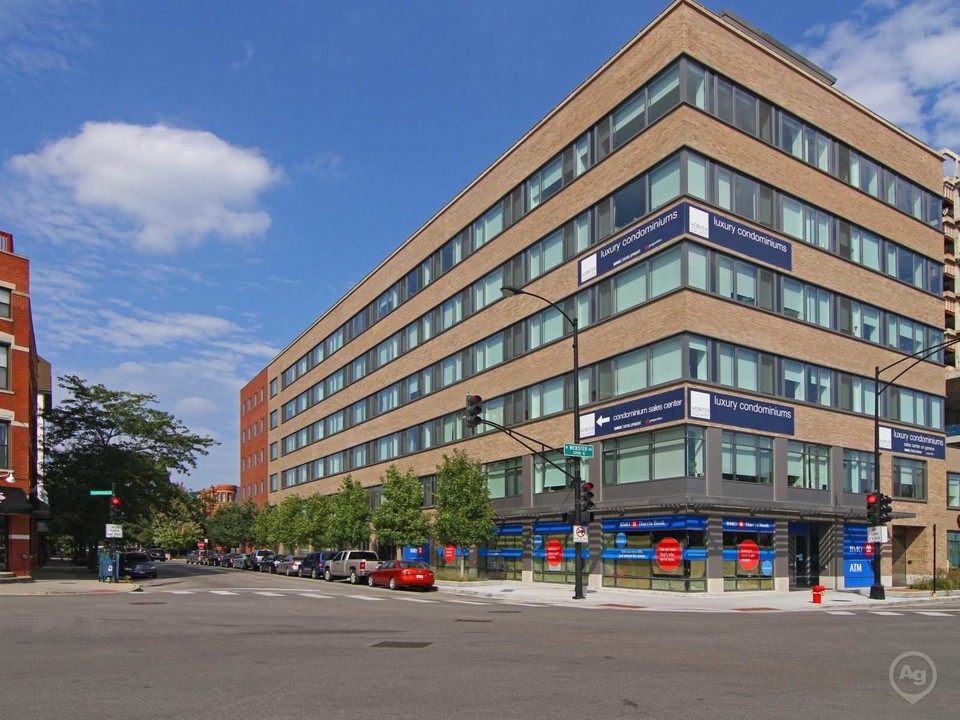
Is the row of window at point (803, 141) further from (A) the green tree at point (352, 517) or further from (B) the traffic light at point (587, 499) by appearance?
(A) the green tree at point (352, 517)

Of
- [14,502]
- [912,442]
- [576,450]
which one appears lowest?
[14,502]

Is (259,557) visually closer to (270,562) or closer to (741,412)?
(270,562)

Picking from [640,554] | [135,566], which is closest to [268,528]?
[135,566]

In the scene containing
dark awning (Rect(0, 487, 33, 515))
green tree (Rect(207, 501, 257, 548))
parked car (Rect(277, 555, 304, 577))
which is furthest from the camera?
green tree (Rect(207, 501, 257, 548))

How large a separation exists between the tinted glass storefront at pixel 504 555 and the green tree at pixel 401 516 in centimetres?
434

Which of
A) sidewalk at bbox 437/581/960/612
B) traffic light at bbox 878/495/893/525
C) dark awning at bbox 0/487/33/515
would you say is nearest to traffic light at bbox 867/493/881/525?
traffic light at bbox 878/495/893/525

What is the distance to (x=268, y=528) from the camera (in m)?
87.8

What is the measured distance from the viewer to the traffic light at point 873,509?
34.1 m

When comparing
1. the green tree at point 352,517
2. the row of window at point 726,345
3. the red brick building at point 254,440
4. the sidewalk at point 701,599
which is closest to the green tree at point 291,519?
the green tree at point 352,517

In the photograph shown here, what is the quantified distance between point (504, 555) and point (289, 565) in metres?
17.7

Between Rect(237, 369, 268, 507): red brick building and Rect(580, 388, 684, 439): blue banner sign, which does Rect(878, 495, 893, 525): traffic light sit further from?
Rect(237, 369, 268, 507): red brick building

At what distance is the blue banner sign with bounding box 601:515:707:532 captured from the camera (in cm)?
3441

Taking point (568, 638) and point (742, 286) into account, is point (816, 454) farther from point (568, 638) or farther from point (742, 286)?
point (568, 638)

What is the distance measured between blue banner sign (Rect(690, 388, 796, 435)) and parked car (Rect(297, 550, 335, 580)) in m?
25.4
